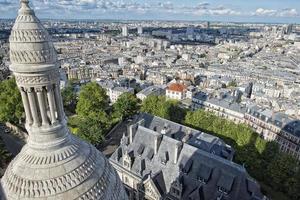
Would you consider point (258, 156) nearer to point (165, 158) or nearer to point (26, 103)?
point (165, 158)

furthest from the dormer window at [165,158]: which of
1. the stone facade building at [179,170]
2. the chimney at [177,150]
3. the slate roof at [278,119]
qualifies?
the slate roof at [278,119]

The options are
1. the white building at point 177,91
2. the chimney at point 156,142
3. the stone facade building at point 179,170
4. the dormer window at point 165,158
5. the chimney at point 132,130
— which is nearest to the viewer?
the stone facade building at point 179,170

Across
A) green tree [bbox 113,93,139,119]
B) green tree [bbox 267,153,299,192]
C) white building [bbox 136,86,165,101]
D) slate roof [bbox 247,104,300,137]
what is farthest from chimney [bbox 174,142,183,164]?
white building [bbox 136,86,165,101]

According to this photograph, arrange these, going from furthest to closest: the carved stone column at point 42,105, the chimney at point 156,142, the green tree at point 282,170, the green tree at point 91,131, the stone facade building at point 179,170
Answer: the green tree at point 91,131 < the green tree at point 282,170 < the chimney at point 156,142 < the stone facade building at point 179,170 < the carved stone column at point 42,105

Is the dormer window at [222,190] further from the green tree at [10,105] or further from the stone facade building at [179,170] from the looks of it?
the green tree at [10,105]

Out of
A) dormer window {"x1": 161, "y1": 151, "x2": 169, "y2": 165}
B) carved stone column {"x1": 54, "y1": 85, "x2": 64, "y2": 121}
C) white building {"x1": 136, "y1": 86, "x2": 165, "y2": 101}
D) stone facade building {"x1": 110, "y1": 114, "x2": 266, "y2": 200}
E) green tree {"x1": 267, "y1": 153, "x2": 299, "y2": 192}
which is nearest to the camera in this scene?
carved stone column {"x1": 54, "y1": 85, "x2": 64, "y2": 121}

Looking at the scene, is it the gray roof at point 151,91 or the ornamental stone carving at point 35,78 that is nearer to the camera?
the ornamental stone carving at point 35,78

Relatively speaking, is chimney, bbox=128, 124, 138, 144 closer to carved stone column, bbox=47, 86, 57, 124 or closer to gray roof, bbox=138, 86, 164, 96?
carved stone column, bbox=47, 86, 57, 124

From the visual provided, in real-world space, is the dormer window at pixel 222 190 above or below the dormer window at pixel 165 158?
below
